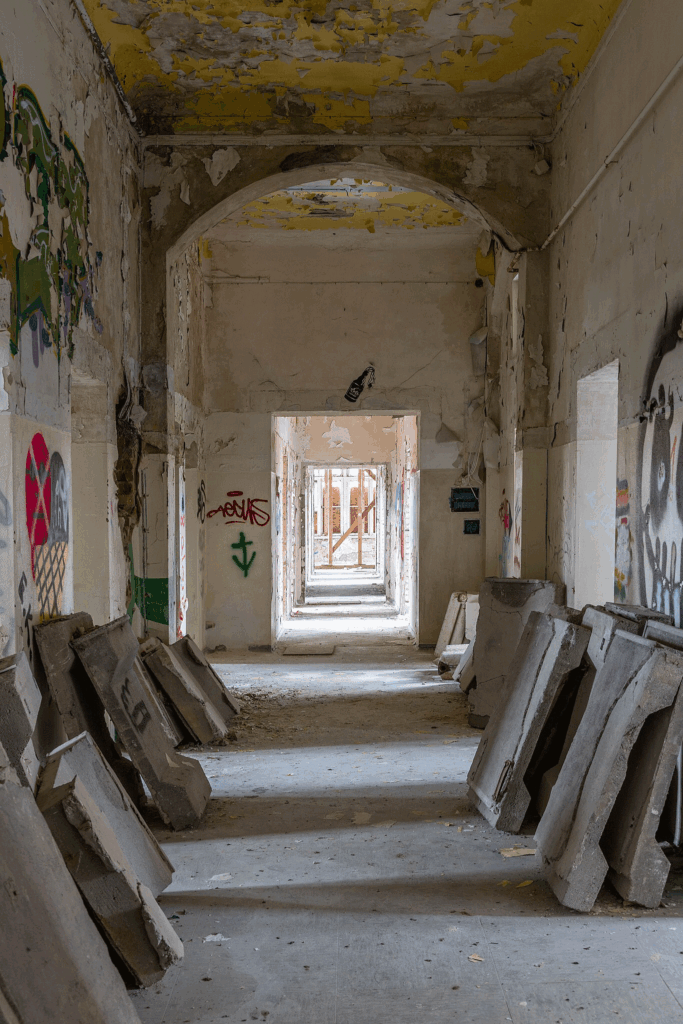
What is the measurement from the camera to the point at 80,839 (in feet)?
7.64

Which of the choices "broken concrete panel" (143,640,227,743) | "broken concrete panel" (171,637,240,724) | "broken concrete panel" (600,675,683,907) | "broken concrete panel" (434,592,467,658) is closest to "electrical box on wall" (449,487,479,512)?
"broken concrete panel" (434,592,467,658)

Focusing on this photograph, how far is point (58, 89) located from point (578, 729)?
4044mm

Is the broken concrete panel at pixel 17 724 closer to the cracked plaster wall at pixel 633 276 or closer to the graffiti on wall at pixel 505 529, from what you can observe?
the cracked plaster wall at pixel 633 276

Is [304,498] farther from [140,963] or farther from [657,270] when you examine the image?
[140,963]

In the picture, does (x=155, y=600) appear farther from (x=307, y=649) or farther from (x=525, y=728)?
(x=307, y=649)

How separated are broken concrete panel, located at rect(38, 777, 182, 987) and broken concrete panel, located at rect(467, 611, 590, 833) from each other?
1.81 meters

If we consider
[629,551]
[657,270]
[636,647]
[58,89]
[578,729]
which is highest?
[58,89]

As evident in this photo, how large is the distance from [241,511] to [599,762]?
5.97 m

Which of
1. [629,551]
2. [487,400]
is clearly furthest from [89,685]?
[487,400]

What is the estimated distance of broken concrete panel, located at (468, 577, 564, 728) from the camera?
553 cm

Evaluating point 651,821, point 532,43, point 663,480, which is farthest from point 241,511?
point 651,821

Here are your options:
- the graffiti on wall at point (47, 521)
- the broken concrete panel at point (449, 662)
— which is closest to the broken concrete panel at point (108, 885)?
the graffiti on wall at point (47, 521)

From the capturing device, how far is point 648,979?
2.46 m

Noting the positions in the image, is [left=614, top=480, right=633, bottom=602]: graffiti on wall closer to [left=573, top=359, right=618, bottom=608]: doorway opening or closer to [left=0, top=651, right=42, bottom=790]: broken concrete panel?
[left=573, top=359, right=618, bottom=608]: doorway opening
